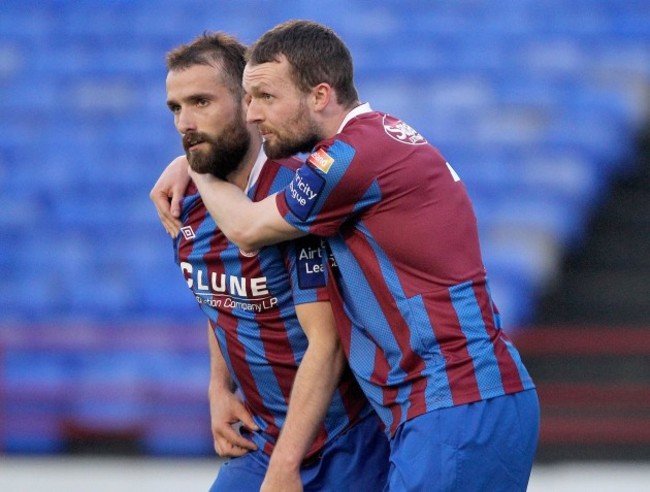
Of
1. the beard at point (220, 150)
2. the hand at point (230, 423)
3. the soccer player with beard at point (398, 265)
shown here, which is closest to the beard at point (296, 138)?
the soccer player with beard at point (398, 265)

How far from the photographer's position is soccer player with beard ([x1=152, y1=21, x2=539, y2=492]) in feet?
10.00

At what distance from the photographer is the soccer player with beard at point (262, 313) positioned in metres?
3.27

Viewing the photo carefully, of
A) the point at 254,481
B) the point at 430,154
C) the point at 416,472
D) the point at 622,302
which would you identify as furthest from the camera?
the point at 622,302

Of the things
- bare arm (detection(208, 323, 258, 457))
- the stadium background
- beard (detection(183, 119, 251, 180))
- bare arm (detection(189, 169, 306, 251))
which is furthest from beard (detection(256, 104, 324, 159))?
the stadium background

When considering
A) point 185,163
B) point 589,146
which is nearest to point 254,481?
point 185,163

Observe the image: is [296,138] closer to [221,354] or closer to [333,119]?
[333,119]

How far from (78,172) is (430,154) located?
268 inches

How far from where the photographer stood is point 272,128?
10.4 feet

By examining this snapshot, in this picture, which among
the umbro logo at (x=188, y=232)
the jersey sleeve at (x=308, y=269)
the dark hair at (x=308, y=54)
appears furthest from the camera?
the umbro logo at (x=188, y=232)

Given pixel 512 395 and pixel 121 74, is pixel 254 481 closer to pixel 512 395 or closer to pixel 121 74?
pixel 512 395

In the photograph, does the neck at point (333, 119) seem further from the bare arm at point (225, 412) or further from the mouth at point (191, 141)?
the bare arm at point (225, 412)

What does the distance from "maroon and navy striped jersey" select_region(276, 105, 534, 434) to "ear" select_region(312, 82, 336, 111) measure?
0.08 meters

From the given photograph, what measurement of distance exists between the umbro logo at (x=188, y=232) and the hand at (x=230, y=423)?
52cm

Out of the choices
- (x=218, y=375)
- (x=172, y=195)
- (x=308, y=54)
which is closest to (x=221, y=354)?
(x=218, y=375)
